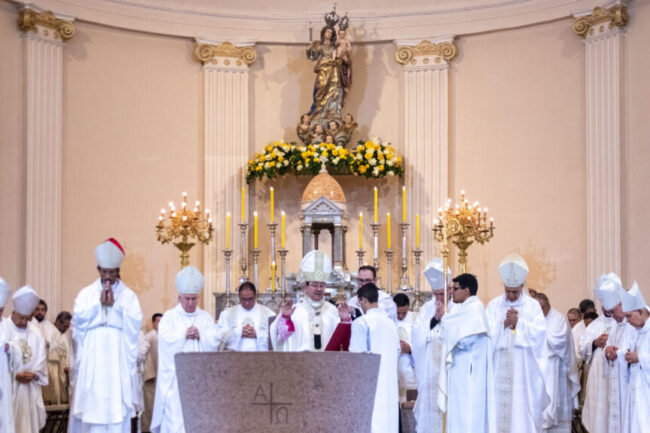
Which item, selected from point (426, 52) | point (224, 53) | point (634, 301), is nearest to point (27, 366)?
point (634, 301)

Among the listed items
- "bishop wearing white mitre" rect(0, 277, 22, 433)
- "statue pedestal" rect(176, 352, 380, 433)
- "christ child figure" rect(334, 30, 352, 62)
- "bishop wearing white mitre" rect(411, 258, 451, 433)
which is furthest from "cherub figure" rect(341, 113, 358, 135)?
"statue pedestal" rect(176, 352, 380, 433)

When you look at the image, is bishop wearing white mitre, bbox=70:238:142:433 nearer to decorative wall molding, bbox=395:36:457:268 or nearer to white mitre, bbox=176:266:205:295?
white mitre, bbox=176:266:205:295

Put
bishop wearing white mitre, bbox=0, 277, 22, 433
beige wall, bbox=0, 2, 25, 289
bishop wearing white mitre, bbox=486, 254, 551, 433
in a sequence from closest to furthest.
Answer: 1. bishop wearing white mitre, bbox=0, 277, 22, 433
2. bishop wearing white mitre, bbox=486, 254, 551, 433
3. beige wall, bbox=0, 2, 25, 289

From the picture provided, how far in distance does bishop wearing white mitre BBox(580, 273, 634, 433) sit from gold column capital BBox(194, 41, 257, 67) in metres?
7.08

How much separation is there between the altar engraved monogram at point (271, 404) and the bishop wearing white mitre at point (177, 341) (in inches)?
152

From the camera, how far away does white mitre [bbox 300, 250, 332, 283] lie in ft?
28.3

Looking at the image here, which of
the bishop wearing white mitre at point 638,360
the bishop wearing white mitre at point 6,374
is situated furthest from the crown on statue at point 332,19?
the bishop wearing white mitre at point 6,374

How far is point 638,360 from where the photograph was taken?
8664mm

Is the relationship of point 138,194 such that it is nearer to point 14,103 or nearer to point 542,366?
point 14,103

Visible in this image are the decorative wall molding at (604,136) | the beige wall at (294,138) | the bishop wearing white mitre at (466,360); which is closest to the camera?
the bishop wearing white mitre at (466,360)

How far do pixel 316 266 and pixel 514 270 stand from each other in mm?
2102

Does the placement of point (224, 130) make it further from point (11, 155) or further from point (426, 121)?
point (11, 155)

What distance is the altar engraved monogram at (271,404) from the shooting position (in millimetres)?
5242

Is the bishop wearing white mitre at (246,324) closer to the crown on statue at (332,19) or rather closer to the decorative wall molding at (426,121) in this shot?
the decorative wall molding at (426,121)
